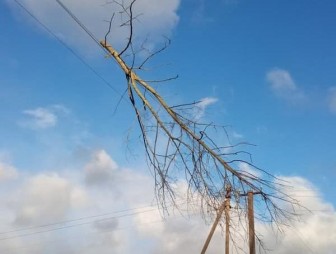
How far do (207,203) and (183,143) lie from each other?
552mm

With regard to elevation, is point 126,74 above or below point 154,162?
above

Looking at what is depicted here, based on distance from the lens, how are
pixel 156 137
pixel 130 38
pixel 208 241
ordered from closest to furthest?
pixel 130 38, pixel 156 137, pixel 208 241

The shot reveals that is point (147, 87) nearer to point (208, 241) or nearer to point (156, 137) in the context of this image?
point (156, 137)

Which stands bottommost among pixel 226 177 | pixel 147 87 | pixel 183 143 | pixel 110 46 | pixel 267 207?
pixel 267 207

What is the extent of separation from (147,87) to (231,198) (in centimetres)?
117

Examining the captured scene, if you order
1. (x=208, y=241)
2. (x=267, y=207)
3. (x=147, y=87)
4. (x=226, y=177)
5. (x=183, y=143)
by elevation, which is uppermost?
(x=208, y=241)

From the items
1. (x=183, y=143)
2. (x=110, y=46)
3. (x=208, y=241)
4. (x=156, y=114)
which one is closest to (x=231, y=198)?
(x=183, y=143)

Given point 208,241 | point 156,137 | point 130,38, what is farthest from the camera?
point 208,241

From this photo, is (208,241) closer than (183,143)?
No

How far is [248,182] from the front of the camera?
12.3 feet

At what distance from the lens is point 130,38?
3.68 meters

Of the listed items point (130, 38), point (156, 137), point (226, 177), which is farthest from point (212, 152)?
point (130, 38)

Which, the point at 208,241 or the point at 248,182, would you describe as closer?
the point at 248,182

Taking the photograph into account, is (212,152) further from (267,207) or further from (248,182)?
(267,207)
